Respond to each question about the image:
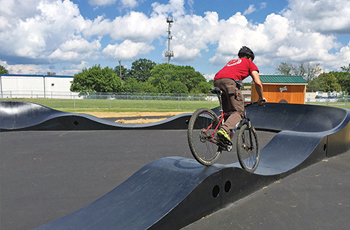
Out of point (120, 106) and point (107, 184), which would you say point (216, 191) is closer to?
point (107, 184)

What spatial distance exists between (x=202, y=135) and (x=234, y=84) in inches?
33.3

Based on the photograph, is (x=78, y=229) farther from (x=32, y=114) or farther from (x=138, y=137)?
(x=32, y=114)

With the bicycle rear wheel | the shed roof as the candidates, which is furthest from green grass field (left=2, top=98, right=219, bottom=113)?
the bicycle rear wheel

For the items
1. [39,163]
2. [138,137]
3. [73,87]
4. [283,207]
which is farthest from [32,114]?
[73,87]

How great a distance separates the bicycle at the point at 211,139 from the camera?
3.20 meters

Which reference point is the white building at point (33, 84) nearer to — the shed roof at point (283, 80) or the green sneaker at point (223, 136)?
the shed roof at point (283, 80)

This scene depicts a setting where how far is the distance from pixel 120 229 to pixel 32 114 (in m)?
9.69

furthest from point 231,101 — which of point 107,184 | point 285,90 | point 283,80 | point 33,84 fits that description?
point 33,84

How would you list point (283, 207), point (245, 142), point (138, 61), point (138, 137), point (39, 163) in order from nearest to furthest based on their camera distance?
point (283, 207), point (245, 142), point (39, 163), point (138, 137), point (138, 61)

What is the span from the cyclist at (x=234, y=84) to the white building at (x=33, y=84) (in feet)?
236

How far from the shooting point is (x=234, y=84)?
11.4 ft

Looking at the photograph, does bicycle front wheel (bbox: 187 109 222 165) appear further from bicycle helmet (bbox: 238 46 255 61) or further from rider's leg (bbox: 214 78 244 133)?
bicycle helmet (bbox: 238 46 255 61)

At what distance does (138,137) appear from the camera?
8.52 meters

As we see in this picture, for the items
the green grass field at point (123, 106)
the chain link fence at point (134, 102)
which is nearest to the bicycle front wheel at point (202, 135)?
the green grass field at point (123, 106)
